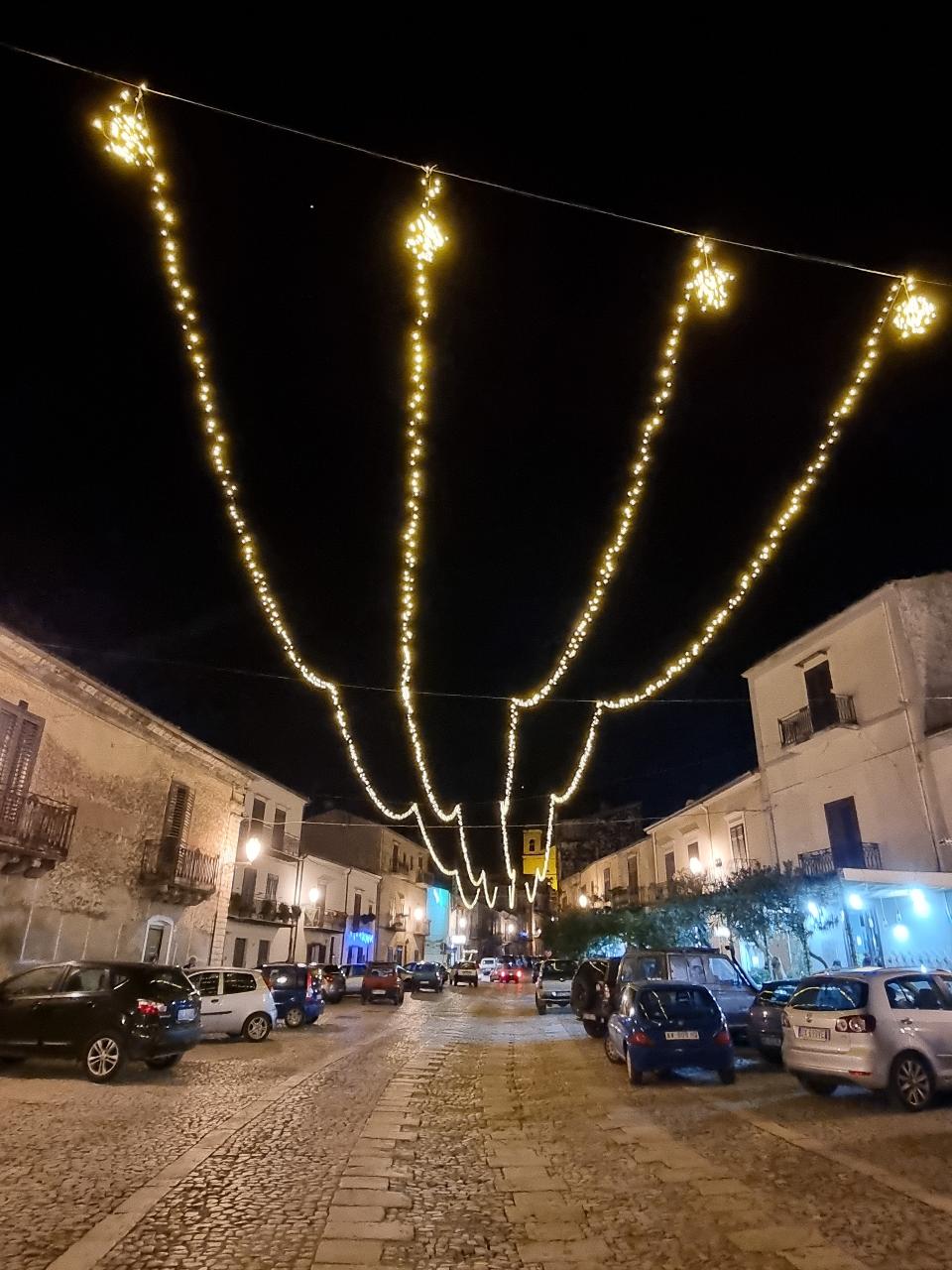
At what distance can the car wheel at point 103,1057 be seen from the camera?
9.30 meters

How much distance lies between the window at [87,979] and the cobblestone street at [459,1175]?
3.26 ft

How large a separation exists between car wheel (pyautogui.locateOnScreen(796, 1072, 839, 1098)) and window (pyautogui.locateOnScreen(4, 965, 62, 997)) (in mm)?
8981

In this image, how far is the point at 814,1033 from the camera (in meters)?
8.16

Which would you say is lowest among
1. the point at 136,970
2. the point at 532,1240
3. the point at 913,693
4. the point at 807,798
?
the point at 532,1240

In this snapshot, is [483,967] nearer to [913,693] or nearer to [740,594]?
[913,693]

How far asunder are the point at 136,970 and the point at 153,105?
9.47 m

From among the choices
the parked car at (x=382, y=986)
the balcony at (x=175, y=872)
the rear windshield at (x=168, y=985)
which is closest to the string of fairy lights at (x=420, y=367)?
the rear windshield at (x=168, y=985)

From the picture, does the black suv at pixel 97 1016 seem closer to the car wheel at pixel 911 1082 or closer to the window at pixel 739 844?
the car wheel at pixel 911 1082

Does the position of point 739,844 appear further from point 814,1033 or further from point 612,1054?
point 814,1033

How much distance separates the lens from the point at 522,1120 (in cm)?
749

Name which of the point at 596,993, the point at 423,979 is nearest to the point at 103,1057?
the point at 596,993

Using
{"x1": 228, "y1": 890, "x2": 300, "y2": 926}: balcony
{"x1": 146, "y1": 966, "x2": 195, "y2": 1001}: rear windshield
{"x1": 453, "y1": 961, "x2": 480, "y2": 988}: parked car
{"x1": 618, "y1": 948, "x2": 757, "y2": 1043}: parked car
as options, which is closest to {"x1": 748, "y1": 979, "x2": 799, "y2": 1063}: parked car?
{"x1": 618, "y1": 948, "x2": 757, "y2": 1043}: parked car

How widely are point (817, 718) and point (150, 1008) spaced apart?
16313 mm

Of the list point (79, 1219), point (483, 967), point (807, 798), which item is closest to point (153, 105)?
point (79, 1219)
